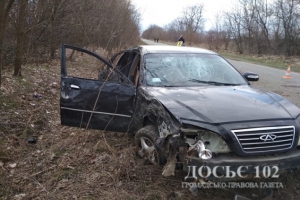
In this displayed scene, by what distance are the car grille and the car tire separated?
942 mm

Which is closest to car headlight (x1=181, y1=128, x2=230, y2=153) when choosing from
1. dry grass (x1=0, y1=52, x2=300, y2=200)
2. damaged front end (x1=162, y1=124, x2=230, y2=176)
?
damaged front end (x1=162, y1=124, x2=230, y2=176)

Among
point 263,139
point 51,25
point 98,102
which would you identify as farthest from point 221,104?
point 51,25

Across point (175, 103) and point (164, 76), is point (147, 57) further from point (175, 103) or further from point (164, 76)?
point (175, 103)

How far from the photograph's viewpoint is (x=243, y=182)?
310cm

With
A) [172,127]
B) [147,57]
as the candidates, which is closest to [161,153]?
[172,127]

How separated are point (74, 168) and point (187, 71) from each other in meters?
2.08

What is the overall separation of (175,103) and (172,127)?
36cm

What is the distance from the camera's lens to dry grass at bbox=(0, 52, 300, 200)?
3.17m

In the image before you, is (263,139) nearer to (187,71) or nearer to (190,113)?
(190,113)

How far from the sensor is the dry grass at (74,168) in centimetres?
317

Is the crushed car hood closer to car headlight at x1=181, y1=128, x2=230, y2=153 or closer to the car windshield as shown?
car headlight at x1=181, y1=128, x2=230, y2=153

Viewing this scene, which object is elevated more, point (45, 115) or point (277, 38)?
point (277, 38)

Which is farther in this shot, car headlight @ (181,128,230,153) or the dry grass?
the dry grass

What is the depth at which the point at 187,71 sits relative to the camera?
4.29 meters
